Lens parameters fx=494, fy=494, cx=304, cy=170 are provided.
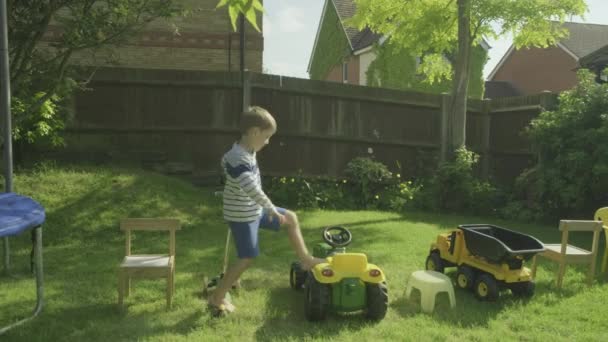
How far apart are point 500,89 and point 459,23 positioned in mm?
21949

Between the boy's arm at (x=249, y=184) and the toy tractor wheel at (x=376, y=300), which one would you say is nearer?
the boy's arm at (x=249, y=184)

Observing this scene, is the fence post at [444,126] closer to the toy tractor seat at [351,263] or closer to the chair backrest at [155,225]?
the toy tractor seat at [351,263]

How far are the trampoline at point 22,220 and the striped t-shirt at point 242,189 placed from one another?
4.27 feet

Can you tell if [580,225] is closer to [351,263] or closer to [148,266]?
[351,263]

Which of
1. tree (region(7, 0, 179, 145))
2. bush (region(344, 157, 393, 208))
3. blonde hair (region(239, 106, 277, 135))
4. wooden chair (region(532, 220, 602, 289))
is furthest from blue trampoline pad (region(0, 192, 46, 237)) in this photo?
bush (region(344, 157, 393, 208))

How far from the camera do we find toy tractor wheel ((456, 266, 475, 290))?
440cm

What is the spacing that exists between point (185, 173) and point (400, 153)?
4396 mm

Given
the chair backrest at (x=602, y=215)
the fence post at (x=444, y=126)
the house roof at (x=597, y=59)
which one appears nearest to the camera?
the chair backrest at (x=602, y=215)

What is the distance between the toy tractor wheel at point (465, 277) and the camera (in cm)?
440

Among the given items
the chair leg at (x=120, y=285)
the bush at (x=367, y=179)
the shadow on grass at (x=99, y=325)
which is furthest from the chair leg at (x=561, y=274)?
the bush at (x=367, y=179)

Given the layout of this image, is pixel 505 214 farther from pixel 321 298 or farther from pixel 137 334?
pixel 137 334

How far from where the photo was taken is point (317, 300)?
3598 mm

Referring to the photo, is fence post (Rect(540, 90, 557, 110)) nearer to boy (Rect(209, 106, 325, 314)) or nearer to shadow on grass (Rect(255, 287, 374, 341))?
shadow on grass (Rect(255, 287, 374, 341))

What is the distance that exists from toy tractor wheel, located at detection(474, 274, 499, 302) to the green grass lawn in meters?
0.07
